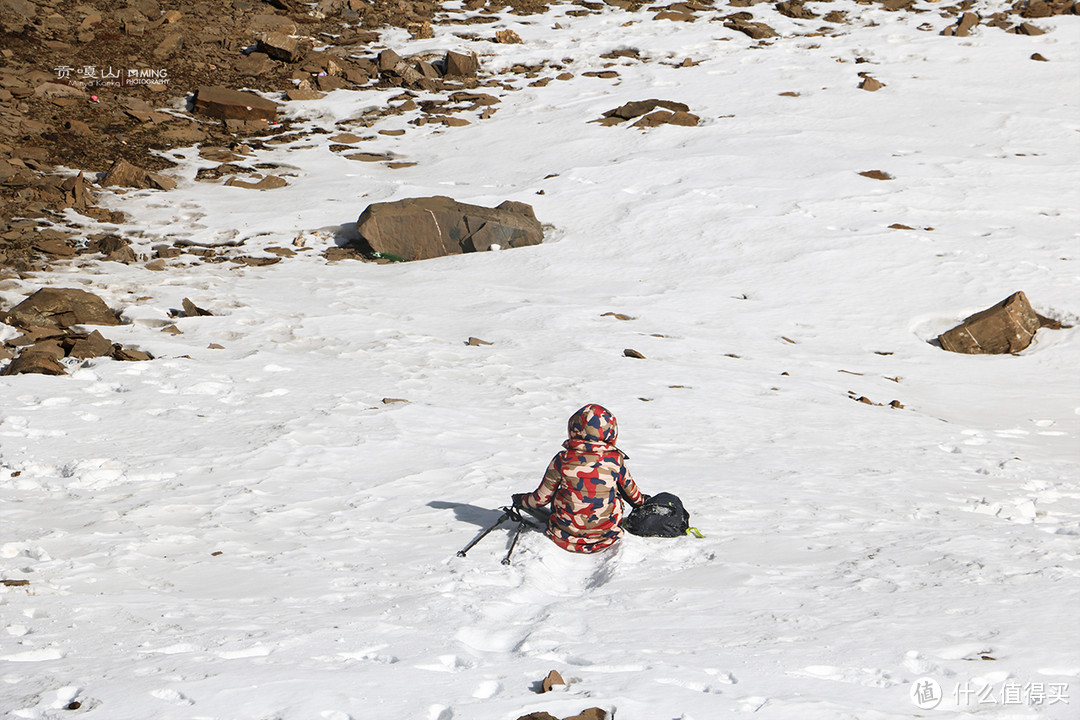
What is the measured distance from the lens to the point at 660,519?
4.98 m

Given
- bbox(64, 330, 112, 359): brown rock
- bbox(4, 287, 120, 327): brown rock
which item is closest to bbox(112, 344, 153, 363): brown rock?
bbox(64, 330, 112, 359): brown rock

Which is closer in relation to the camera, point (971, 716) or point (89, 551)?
point (971, 716)

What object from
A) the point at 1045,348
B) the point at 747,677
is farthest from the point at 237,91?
the point at 747,677

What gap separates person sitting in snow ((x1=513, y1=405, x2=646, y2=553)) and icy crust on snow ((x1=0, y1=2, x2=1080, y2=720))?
0.48 ft

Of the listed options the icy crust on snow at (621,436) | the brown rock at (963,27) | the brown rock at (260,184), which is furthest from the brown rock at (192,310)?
the brown rock at (963,27)

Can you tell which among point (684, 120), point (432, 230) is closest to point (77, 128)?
point (432, 230)

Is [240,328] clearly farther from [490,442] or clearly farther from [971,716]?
[971,716]

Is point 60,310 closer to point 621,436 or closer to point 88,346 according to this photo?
point 88,346

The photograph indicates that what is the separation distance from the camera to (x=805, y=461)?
21.6 ft

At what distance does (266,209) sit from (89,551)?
847 centimetres

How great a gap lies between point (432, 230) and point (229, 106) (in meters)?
6.21

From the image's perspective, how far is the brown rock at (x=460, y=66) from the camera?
56.5 ft

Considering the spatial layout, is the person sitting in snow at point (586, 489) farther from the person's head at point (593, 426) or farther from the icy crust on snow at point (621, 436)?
the icy crust on snow at point (621, 436)

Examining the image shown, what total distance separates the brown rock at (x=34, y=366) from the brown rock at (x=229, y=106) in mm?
9290
